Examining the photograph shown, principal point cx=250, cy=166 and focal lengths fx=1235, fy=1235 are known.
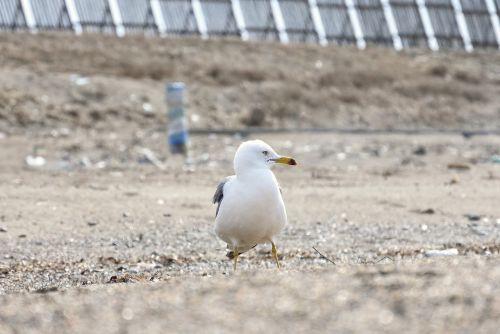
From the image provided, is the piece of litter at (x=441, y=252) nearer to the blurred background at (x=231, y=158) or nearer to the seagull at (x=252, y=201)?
the blurred background at (x=231, y=158)

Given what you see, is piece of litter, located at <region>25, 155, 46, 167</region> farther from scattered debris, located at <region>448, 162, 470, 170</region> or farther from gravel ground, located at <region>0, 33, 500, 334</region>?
scattered debris, located at <region>448, 162, 470, 170</region>

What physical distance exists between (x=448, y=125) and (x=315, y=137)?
5.53m

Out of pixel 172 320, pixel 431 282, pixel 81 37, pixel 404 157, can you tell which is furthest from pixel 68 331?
pixel 81 37

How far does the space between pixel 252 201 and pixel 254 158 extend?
35 cm

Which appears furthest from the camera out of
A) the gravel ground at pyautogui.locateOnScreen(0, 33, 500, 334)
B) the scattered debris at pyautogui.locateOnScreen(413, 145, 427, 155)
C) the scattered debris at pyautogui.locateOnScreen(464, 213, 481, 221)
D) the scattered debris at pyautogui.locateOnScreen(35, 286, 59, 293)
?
the scattered debris at pyautogui.locateOnScreen(413, 145, 427, 155)

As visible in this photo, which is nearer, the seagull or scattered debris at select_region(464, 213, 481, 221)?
the seagull

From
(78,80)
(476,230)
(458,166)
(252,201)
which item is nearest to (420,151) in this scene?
(458,166)

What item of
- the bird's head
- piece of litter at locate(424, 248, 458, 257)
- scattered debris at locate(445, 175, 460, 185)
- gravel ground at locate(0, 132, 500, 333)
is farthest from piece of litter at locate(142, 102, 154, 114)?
the bird's head

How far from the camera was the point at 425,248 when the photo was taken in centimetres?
1050

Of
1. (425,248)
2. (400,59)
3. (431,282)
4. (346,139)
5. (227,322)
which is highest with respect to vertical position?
(227,322)

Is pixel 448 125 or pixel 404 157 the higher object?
pixel 404 157

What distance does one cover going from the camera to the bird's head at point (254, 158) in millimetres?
8430

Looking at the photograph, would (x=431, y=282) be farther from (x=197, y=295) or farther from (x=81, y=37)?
(x=81, y=37)

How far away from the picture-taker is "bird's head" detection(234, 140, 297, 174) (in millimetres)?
8430
